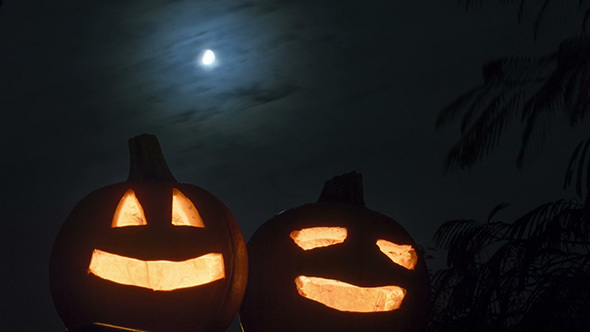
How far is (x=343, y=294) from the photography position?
77.6 inches

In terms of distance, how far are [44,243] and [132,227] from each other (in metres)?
15.3

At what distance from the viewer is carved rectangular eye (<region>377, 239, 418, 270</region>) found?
2.10 metres

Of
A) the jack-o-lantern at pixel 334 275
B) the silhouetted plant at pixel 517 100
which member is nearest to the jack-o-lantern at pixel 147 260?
the jack-o-lantern at pixel 334 275

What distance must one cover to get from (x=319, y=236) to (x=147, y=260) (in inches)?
24.4

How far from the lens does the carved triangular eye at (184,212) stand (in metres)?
1.91

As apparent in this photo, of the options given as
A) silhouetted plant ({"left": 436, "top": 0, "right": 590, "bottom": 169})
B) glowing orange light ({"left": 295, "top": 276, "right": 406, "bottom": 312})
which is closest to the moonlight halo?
silhouetted plant ({"left": 436, "top": 0, "right": 590, "bottom": 169})

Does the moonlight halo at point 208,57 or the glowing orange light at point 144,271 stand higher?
the moonlight halo at point 208,57

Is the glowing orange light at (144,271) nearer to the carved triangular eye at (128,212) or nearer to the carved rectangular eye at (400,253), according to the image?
the carved triangular eye at (128,212)

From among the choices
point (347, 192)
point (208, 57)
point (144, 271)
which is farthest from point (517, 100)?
point (144, 271)

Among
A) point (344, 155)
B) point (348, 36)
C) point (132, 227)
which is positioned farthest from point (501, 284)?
point (344, 155)

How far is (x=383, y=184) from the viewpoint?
41.3 ft

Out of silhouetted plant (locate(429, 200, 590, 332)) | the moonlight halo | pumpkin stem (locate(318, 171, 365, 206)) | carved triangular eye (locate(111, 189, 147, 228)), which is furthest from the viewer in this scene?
the moonlight halo

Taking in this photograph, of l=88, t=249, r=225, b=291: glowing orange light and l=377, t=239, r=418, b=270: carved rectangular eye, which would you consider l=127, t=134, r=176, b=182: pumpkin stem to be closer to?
l=88, t=249, r=225, b=291: glowing orange light

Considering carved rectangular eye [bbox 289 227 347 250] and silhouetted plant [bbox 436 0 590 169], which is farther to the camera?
silhouetted plant [bbox 436 0 590 169]
